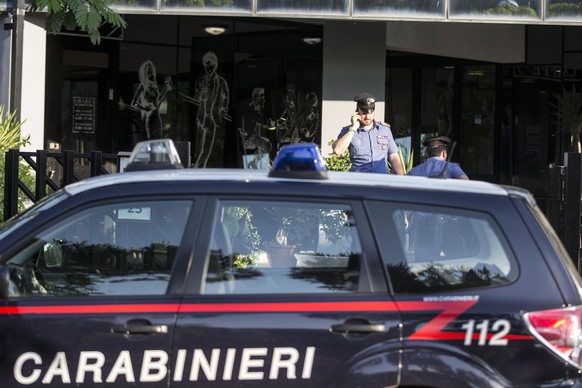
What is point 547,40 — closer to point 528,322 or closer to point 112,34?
point 112,34

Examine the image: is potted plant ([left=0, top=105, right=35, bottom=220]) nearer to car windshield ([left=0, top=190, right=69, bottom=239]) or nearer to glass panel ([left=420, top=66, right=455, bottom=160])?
car windshield ([left=0, top=190, right=69, bottom=239])

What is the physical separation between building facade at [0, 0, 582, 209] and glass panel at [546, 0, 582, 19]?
203cm

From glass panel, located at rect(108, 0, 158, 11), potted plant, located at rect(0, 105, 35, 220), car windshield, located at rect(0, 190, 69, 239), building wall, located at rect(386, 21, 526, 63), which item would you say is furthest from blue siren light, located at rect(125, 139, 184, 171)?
building wall, located at rect(386, 21, 526, 63)

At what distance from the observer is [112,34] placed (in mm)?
14594

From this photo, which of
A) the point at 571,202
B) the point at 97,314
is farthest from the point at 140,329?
the point at 571,202

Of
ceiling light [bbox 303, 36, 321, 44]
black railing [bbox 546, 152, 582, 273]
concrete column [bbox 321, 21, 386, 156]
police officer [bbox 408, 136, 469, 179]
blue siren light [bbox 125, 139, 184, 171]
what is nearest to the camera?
blue siren light [bbox 125, 139, 184, 171]

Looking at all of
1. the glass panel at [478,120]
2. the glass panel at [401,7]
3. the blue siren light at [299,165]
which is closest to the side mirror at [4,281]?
the blue siren light at [299,165]

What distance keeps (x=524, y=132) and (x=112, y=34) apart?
783 cm

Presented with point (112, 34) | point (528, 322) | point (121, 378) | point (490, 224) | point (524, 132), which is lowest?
point (121, 378)

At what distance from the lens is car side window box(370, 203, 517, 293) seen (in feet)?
13.0

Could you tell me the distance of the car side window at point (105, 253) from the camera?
4.03 m

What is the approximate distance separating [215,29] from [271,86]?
1.34 metres

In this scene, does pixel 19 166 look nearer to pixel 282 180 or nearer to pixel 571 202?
pixel 571 202

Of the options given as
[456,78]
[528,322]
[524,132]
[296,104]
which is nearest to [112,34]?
[296,104]
